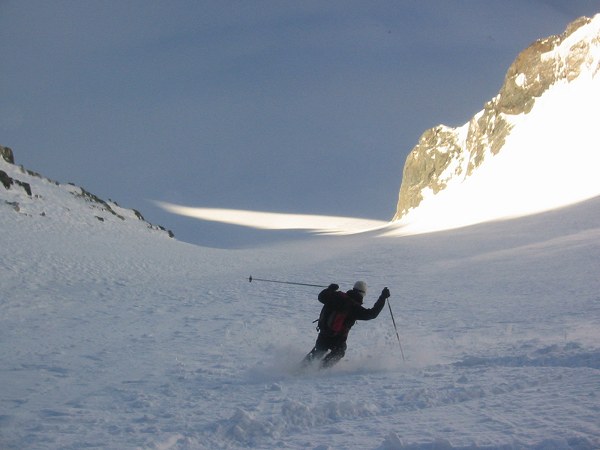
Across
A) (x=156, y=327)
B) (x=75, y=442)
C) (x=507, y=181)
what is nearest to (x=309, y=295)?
(x=156, y=327)

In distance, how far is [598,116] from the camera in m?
59.2

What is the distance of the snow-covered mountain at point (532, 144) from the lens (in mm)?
49094

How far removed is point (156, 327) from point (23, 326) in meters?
2.51

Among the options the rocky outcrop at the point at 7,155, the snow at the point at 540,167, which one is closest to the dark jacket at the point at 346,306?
the snow at the point at 540,167

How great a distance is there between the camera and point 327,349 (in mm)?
7645

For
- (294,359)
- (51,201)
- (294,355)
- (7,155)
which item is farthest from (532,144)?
(294,359)

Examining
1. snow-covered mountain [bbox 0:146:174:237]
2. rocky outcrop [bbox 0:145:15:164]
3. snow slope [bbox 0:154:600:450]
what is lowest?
snow slope [bbox 0:154:600:450]

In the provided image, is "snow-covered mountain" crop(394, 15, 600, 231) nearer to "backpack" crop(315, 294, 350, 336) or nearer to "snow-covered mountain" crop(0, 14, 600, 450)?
"snow-covered mountain" crop(0, 14, 600, 450)

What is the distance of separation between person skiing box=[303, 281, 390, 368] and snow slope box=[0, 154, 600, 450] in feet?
0.69

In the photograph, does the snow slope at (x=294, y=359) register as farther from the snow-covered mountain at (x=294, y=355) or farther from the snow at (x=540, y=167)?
the snow at (x=540, y=167)

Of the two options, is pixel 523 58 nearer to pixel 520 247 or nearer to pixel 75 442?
pixel 520 247

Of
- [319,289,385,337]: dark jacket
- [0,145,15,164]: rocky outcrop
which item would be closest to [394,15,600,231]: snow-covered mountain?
[0,145,15,164]: rocky outcrop

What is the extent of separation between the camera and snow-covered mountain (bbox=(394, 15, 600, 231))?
49.1m

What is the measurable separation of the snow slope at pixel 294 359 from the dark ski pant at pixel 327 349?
15cm
